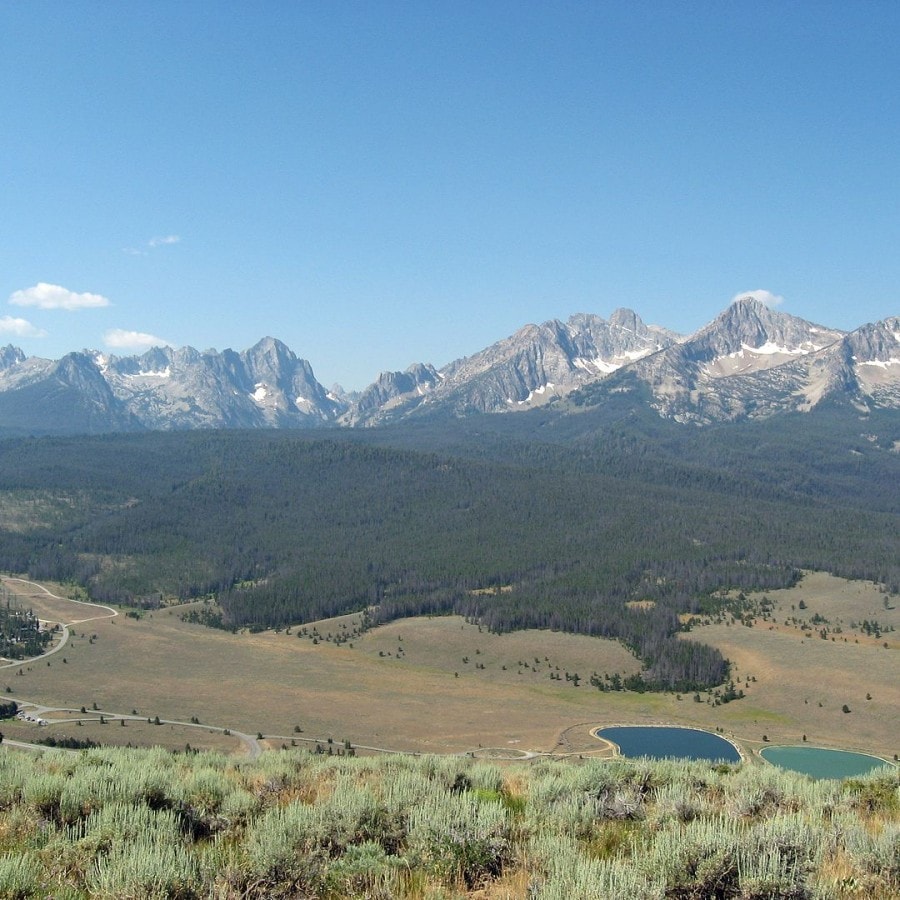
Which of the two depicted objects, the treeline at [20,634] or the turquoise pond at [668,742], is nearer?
the turquoise pond at [668,742]

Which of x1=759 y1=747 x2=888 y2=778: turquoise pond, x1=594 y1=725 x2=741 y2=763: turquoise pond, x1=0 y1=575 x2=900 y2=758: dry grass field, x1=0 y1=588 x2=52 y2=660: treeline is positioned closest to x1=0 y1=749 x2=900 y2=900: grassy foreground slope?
x1=0 y1=575 x2=900 y2=758: dry grass field

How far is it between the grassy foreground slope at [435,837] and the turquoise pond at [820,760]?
6669 cm

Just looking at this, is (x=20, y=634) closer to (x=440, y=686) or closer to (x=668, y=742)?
(x=440, y=686)

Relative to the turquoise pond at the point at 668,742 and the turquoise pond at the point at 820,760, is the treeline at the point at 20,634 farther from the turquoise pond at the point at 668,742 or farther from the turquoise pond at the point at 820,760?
the turquoise pond at the point at 820,760

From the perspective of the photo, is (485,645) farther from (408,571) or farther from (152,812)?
(152,812)

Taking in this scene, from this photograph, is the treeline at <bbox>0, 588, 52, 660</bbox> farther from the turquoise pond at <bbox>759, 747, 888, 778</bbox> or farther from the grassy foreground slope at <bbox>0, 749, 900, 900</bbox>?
the grassy foreground slope at <bbox>0, 749, 900, 900</bbox>

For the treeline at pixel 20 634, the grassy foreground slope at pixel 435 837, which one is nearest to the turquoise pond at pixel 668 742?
the grassy foreground slope at pixel 435 837

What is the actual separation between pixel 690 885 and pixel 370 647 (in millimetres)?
138167

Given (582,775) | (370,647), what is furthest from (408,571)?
(582,775)

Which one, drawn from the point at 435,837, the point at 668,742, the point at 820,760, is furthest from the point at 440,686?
the point at 435,837

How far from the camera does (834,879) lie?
10.9 meters

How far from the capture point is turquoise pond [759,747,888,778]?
78.3 m

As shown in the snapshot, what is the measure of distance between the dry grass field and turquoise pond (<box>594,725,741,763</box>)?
2.61 meters

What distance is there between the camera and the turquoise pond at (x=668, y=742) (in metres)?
85.7
